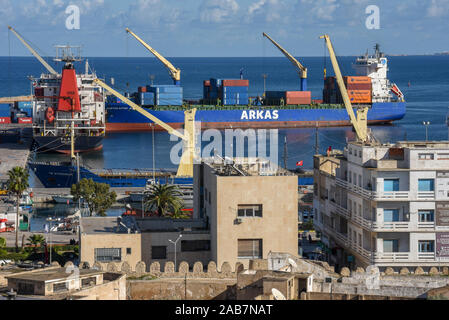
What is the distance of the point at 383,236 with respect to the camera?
2567 cm

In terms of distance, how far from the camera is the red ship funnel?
273 feet

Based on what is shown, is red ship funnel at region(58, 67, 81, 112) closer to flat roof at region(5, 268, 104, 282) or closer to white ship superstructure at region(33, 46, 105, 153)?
white ship superstructure at region(33, 46, 105, 153)

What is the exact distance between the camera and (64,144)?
273ft

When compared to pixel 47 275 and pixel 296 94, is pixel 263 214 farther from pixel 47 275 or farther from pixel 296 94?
pixel 296 94

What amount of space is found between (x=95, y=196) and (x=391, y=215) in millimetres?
22335

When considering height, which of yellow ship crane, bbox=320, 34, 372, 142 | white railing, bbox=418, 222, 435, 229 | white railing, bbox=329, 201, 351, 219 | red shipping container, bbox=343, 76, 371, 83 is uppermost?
red shipping container, bbox=343, 76, 371, 83

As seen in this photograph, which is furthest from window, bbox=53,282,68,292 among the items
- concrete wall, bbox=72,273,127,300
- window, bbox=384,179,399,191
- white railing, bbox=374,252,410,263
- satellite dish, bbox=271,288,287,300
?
window, bbox=384,179,399,191

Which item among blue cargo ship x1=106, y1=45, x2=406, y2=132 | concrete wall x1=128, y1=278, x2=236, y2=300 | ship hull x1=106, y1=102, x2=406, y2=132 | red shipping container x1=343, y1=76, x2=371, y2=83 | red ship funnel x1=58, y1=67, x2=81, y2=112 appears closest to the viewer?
concrete wall x1=128, y1=278, x2=236, y2=300

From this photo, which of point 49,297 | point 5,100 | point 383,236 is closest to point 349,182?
point 383,236

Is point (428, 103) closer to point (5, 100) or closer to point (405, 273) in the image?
point (5, 100)

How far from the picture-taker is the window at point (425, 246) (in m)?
25.5

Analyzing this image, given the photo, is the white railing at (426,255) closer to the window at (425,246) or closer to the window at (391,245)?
the window at (425,246)

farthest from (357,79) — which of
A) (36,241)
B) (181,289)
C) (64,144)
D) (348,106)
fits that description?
(181,289)

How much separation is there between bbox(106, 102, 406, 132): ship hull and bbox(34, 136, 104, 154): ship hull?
21.7 metres
